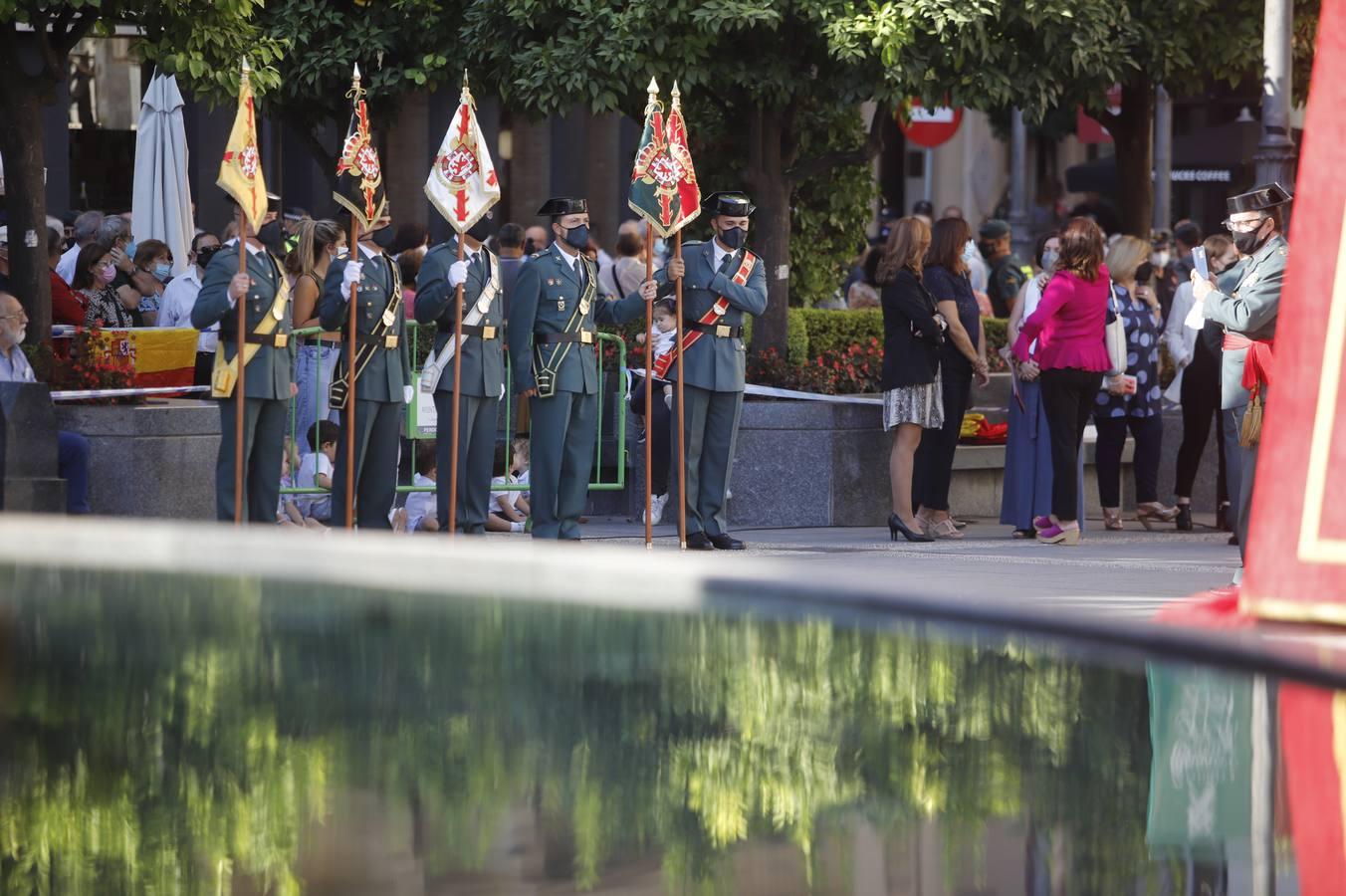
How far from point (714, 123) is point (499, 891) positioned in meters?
14.6

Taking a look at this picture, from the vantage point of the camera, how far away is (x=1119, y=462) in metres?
13.9

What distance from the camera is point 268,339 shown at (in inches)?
436

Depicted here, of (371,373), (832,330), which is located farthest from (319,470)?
(832,330)

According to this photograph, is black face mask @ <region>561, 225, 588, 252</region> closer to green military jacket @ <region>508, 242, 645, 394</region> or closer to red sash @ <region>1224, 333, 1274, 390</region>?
green military jacket @ <region>508, 242, 645, 394</region>

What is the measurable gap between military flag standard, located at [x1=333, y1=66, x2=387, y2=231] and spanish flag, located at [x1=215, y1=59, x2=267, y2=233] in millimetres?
391

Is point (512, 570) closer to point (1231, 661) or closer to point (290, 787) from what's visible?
point (290, 787)

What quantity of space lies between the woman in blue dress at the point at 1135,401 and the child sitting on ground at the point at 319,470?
437 cm

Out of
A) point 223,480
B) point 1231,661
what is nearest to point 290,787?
point 1231,661

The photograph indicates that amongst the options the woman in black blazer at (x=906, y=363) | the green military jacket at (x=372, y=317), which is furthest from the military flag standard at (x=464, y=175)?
the woman in black blazer at (x=906, y=363)

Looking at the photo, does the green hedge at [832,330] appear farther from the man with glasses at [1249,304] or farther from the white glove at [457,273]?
the man with glasses at [1249,304]

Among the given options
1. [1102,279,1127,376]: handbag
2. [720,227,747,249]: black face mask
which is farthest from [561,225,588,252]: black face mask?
[1102,279,1127,376]: handbag

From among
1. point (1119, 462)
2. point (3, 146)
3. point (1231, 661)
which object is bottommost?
point (1119, 462)

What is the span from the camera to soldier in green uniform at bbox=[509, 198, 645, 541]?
38.3 feet

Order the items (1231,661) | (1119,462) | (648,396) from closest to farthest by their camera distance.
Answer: (1231,661)
(648,396)
(1119,462)
